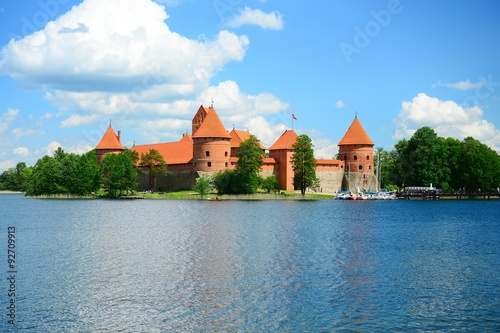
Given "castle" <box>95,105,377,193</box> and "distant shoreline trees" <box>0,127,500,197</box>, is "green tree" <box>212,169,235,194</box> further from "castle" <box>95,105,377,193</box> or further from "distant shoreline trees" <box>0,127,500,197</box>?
"castle" <box>95,105,377,193</box>

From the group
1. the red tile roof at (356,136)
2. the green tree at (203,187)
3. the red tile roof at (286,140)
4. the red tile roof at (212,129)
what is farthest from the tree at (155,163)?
the red tile roof at (356,136)

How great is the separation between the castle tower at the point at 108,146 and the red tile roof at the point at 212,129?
16938 millimetres

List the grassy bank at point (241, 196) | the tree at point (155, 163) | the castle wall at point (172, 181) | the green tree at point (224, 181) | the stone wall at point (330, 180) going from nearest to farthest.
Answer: the grassy bank at point (241, 196)
the green tree at point (224, 181)
the castle wall at point (172, 181)
the stone wall at point (330, 180)
the tree at point (155, 163)

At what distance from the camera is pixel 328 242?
2255 cm

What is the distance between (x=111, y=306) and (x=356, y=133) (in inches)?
2459

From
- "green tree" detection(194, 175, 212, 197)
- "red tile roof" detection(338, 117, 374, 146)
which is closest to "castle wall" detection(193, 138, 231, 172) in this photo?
"green tree" detection(194, 175, 212, 197)

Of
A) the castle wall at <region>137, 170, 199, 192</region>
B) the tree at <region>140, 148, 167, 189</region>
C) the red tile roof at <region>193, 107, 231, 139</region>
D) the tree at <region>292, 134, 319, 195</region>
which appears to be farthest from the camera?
the tree at <region>140, 148, 167, 189</region>

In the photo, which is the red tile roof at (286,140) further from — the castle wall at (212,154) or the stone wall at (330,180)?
the castle wall at (212,154)

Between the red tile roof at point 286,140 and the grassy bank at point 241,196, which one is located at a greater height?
the red tile roof at point 286,140

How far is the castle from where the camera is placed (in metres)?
65.9

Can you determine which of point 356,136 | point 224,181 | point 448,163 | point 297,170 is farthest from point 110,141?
point 448,163

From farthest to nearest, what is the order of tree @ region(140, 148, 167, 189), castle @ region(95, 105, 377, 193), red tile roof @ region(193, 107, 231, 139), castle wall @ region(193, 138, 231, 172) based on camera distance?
tree @ region(140, 148, 167, 189), castle @ region(95, 105, 377, 193), red tile roof @ region(193, 107, 231, 139), castle wall @ region(193, 138, 231, 172)

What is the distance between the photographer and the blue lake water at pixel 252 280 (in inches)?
447

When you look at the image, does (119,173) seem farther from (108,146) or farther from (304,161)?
(304,161)
